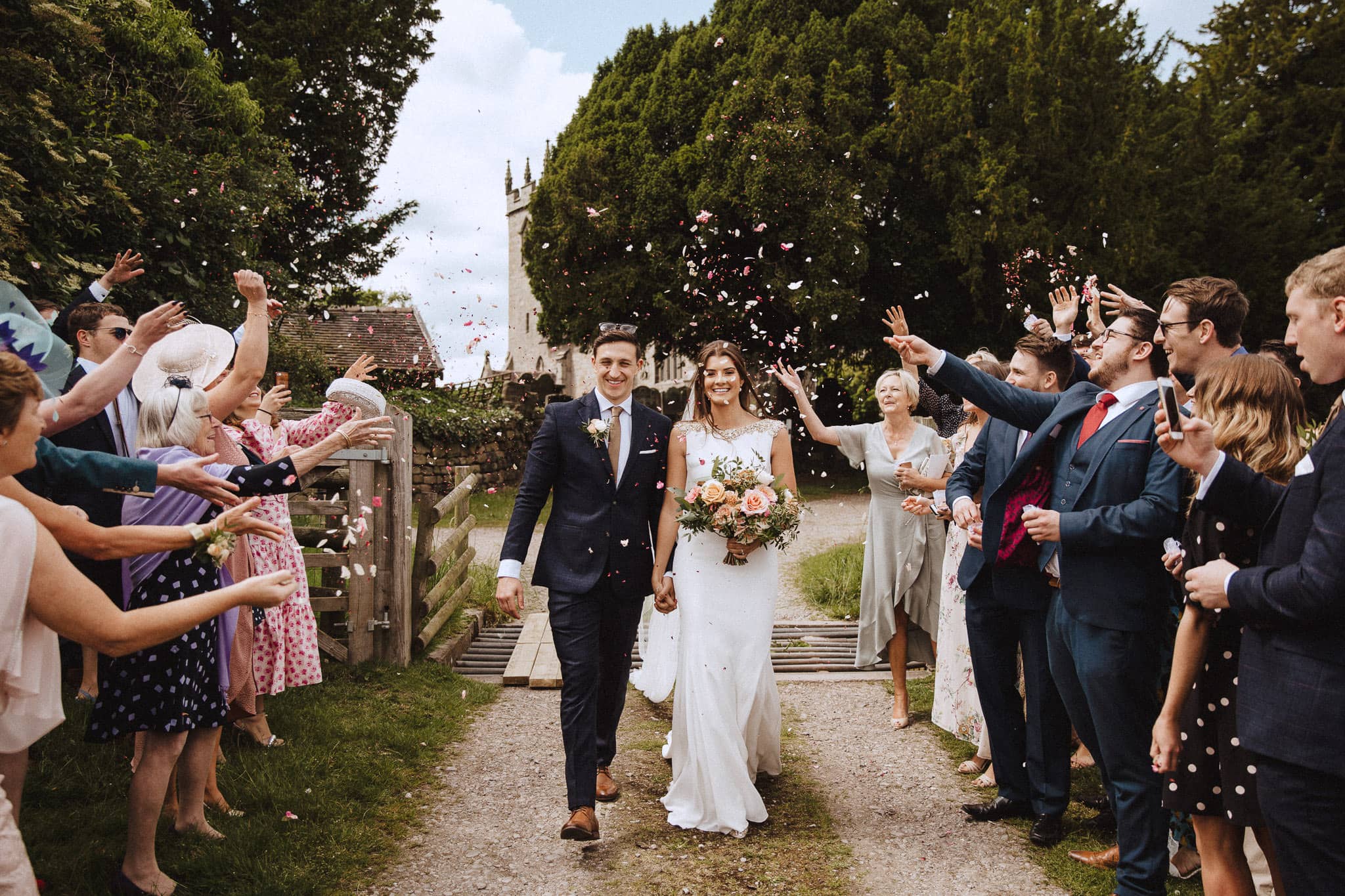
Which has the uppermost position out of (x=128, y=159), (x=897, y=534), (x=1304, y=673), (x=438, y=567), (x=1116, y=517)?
(x=128, y=159)

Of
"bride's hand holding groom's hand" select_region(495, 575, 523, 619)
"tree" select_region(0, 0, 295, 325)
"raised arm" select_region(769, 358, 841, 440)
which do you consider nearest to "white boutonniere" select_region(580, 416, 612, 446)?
"bride's hand holding groom's hand" select_region(495, 575, 523, 619)

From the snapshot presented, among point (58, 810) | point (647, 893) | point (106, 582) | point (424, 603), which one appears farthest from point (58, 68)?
point (647, 893)

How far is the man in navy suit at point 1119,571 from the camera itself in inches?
132

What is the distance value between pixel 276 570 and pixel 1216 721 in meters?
4.48

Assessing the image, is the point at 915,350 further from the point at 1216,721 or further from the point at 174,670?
the point at 174,670

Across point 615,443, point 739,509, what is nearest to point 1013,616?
point 739,509

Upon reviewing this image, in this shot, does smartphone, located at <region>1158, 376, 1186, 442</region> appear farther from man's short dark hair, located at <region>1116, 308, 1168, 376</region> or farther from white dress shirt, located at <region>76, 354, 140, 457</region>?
white dress shirt, located at <region>76, 354, 140, 457</region>

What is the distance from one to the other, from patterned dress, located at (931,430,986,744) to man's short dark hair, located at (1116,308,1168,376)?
5.43 feet

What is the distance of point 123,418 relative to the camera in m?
4.05

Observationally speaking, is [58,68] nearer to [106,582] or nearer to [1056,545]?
[106,582]

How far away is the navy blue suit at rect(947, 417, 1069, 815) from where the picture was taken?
4.18 m

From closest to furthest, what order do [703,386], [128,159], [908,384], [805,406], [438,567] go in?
[703,386] → [805,406] → [908,384] → [438,567] → [128,159]

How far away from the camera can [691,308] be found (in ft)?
68.8

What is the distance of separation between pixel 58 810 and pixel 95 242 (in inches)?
232
